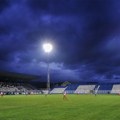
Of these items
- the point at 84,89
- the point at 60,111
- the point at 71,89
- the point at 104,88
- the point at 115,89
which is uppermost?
the point at 71,89

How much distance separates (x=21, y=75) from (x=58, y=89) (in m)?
23.0

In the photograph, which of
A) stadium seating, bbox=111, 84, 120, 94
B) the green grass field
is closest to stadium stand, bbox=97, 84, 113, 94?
stadium seating, bbox=111, 84, 120, 94

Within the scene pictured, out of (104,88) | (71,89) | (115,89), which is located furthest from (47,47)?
(71,89)

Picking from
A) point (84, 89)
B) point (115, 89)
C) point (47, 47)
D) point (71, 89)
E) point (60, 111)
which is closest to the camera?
point (60, 111)

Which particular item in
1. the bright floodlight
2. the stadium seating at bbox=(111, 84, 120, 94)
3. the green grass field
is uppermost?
the bright floodlight

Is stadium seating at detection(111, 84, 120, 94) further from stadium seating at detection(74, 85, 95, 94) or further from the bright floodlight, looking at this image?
the bright floodlight

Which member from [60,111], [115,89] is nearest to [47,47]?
[115,89]

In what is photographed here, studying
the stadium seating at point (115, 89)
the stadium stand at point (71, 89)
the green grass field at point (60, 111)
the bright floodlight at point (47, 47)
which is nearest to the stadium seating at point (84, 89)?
the stadium stand at point (71, 89)

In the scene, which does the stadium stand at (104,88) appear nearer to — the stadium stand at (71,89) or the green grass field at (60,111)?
the stadium stand at (71,89)

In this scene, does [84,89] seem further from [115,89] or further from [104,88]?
[115,89]

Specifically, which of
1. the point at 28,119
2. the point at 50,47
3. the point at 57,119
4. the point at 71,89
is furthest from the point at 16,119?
the point at 71,89

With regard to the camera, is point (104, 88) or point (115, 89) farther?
point (104, 88)

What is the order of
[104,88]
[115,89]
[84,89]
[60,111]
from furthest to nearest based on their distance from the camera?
[84,89] → [104,88] → [115,89] → [60,111]

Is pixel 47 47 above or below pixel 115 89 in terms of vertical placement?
above
